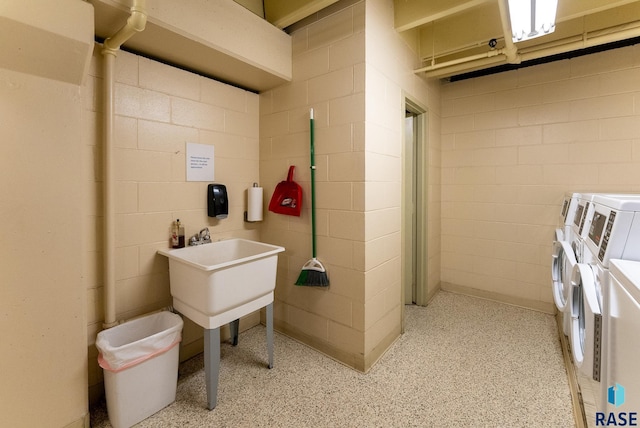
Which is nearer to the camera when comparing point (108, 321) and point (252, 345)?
point (108, 321)

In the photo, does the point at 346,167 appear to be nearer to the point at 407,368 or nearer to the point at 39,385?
the point at 407,368

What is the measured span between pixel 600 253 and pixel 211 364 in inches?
77.8

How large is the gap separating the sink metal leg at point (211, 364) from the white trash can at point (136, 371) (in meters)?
0.20

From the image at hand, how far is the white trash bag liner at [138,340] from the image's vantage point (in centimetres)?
Answer: 146

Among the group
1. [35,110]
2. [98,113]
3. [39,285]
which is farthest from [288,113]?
[39,285]

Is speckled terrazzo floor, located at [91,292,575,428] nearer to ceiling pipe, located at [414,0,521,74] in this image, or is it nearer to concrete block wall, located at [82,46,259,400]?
concrete block wall, located at [82,46,259,400]

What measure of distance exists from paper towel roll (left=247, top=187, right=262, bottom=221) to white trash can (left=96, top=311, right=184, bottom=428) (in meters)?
0.97

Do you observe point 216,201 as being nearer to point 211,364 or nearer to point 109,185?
point 109,185

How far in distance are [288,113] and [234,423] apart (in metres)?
2.11

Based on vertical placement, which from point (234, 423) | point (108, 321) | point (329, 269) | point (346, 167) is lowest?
point (234, 423)

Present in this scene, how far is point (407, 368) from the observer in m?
2.03

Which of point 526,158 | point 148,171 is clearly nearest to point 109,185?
point 148,171

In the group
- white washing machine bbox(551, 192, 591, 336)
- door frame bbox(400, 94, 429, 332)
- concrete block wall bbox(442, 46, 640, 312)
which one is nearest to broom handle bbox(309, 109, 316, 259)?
door frame bbox(400, 94, 429, 332)

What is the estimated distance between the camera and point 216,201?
2180mm
